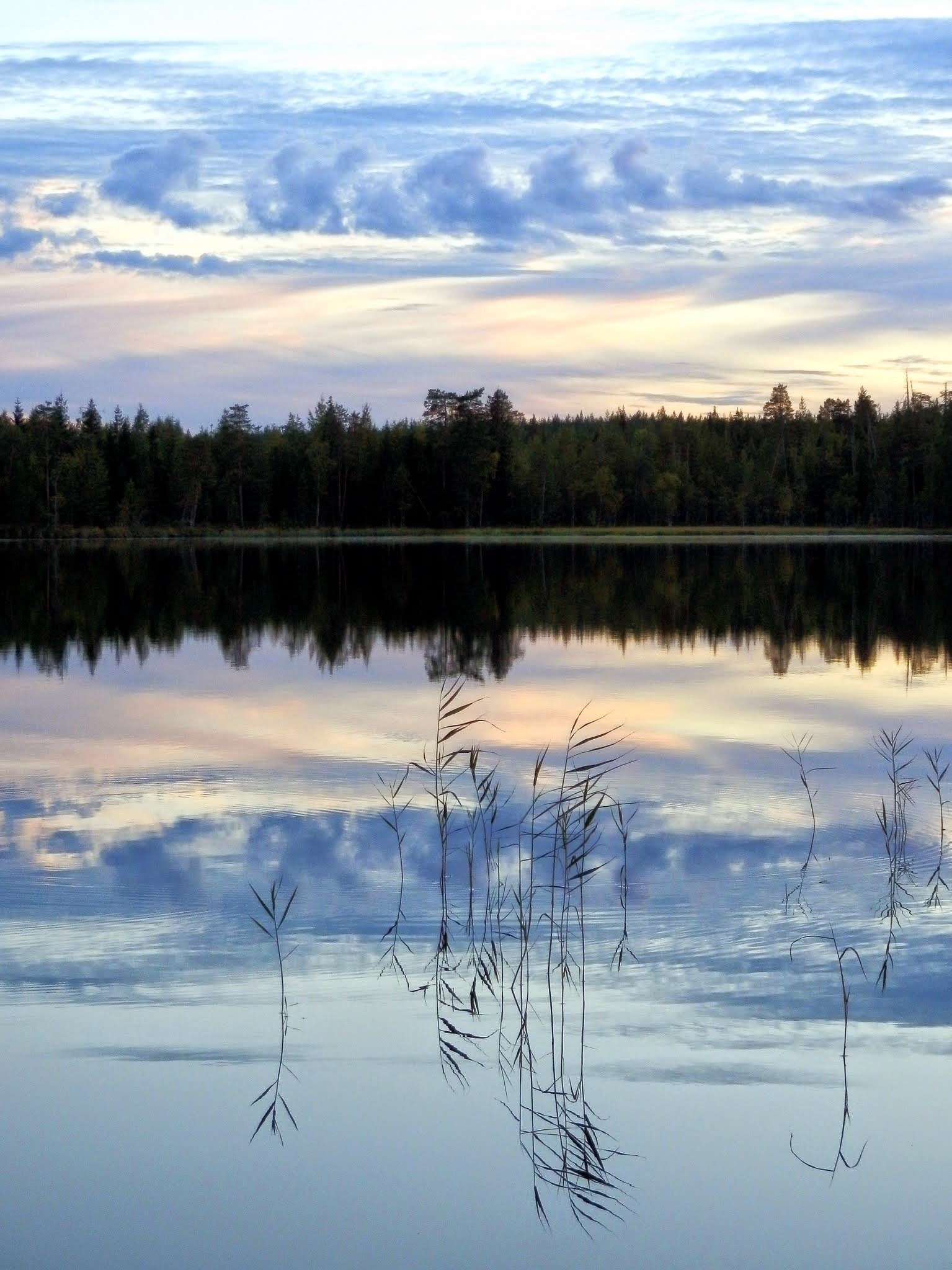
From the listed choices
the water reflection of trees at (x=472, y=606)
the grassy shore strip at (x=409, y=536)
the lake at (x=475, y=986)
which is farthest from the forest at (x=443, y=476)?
the lake at (x=475, y=986)

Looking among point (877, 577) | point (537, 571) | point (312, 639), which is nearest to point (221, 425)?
point (537, 571)

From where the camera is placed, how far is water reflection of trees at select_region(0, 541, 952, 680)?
998 inches

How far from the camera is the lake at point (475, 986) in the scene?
5.18 m

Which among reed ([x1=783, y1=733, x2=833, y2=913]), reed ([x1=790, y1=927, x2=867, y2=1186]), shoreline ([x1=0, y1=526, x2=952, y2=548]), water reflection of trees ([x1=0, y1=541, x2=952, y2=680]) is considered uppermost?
shoreline ([x1=0, y1=526, x2=952, y2=548])

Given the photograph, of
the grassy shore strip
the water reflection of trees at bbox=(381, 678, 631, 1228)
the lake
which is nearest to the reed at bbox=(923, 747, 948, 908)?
the lake

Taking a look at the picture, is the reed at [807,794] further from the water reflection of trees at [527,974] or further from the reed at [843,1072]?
the water reflection of trees at [527,974]

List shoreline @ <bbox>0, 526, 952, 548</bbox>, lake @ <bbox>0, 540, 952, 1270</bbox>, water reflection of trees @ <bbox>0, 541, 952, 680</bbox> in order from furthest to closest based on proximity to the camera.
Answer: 1. shoreline @ <bbox>0, 526, 952, 548</bbox>
2. water reflection of trees @ <bbox>0, 541, 952, 680</bbox>
3. lake @ <bbox>0, 540, 952, 1270</bbox>

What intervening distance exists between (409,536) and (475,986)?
327 feet

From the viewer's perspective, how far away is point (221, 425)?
113 m

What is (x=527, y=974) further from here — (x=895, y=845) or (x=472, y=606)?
(x=472, y=606)

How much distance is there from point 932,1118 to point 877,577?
4132cm

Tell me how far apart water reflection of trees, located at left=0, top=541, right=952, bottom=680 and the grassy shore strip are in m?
37.5

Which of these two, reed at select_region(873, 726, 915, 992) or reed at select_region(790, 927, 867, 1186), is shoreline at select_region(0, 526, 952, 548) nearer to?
reed at select_region(873, 726, 915, 992)

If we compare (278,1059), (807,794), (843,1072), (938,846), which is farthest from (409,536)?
(843,1072)
